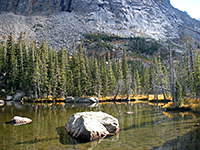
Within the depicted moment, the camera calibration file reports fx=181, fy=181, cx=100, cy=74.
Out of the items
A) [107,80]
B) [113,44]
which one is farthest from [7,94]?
[113,44]

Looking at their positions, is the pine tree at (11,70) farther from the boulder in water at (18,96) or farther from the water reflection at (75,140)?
the water reflection at (75,140)

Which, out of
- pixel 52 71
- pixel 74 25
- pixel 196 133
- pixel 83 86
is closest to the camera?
pixel 196 133

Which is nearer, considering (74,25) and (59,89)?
(59,89)

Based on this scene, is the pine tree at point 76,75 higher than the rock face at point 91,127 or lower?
higher

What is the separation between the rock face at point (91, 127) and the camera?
47.1 ft

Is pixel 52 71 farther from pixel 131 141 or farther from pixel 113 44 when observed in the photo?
pixel 113 44

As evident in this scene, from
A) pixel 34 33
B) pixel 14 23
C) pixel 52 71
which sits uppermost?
pixel 14 23

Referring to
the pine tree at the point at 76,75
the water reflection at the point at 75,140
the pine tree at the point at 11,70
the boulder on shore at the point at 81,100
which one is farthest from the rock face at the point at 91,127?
the pine tree at the point at 11,70

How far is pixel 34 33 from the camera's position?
160m

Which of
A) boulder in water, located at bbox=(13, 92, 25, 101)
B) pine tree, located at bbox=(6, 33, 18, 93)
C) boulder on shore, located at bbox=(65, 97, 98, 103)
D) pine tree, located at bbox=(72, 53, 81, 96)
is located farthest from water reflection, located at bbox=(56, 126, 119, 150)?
pine tree, located at bbox=(6, 33, 18, 93)

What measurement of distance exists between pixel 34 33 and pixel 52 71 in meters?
119

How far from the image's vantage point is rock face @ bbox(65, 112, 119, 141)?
14355 mm

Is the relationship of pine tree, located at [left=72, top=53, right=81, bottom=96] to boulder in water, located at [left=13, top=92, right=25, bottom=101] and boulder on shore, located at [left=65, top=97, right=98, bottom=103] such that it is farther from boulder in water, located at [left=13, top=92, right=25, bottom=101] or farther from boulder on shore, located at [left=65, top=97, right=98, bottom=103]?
boulder in water, located at [left=13, top=92, right=25, bottom=101]

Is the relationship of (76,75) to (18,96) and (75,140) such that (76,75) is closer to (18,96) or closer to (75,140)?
(18,96)
